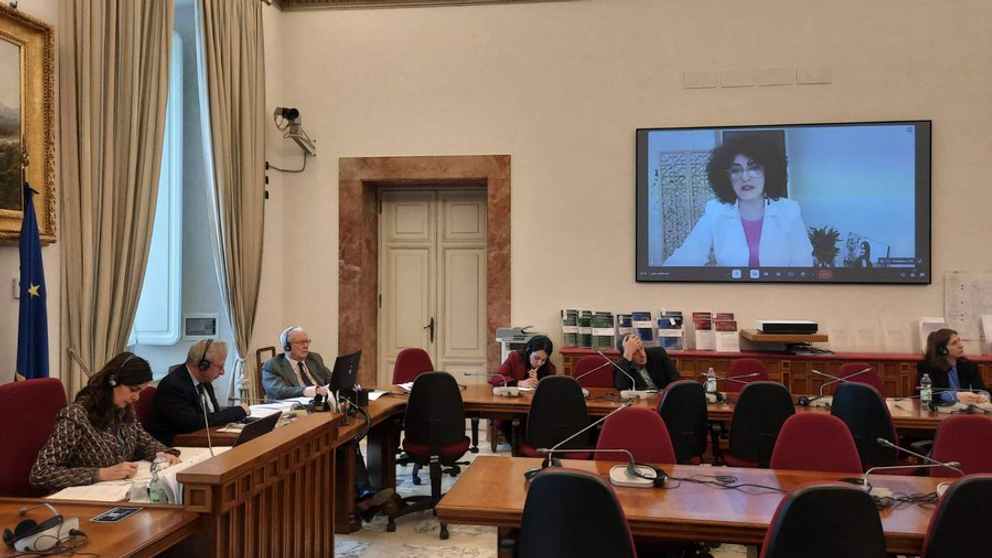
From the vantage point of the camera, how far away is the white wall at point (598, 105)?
661cm

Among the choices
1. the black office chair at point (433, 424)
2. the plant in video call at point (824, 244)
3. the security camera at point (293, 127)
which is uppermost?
the security camera at point (293, 127)

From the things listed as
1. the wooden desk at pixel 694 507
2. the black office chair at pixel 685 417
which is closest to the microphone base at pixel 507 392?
the black office chair at pixel 685 417

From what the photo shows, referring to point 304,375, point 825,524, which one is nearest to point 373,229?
point 304,375

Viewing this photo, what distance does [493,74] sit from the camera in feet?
23.8

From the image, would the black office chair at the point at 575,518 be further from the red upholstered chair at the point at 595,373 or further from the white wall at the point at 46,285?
the red upholstered chair at the point at 595,373

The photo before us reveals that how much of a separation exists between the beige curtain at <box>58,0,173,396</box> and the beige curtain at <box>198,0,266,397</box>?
1032mm

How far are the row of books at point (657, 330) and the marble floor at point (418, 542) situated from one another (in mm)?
2603

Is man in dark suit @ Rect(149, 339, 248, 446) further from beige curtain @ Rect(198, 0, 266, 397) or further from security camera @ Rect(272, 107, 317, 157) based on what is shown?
security camera @ Rect(272, 107, 317, 157)

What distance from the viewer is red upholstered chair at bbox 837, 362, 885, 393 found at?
552 cm

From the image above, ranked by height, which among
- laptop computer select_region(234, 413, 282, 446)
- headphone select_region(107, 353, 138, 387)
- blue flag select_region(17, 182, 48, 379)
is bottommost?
laptop computer select_region(234, 413, 282, 446)

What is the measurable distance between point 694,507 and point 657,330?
4232 millimetres

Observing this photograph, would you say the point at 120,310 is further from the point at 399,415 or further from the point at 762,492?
the point at 762,492

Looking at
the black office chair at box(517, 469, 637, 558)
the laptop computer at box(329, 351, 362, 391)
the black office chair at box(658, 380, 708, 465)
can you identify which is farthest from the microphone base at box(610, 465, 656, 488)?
the laptop computer at box(329, 351, 362, 391)

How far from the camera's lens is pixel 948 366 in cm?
539
